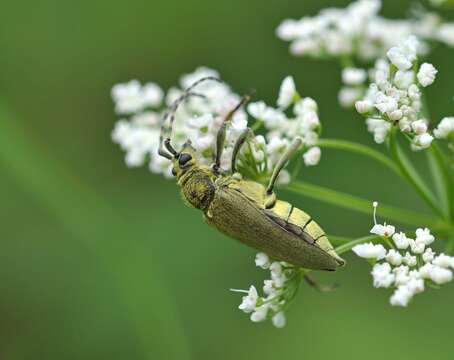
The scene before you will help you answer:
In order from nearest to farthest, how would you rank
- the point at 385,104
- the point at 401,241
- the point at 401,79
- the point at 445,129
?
the point at 401,241, the point at 385,104, the point at 401,79, the point at 445,129

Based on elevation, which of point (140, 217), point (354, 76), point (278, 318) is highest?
point (354, 76)

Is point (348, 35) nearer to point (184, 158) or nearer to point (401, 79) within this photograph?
point (401, 79)

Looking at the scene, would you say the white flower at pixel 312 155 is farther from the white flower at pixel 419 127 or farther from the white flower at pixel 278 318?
the white flower at pixel 278 318

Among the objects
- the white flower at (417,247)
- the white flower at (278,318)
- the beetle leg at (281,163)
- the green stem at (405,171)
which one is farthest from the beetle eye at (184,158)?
the white flower at (417,247)

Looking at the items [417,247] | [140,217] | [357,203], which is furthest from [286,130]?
[140,217]

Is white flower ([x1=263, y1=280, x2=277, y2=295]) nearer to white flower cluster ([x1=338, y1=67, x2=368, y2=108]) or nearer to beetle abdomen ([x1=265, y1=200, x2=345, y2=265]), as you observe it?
beetle abdomen ([x1=265, y1=200, x2=345, y2=265])

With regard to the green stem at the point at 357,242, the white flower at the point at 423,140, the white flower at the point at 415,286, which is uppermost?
the white flower at the point at 423,140
